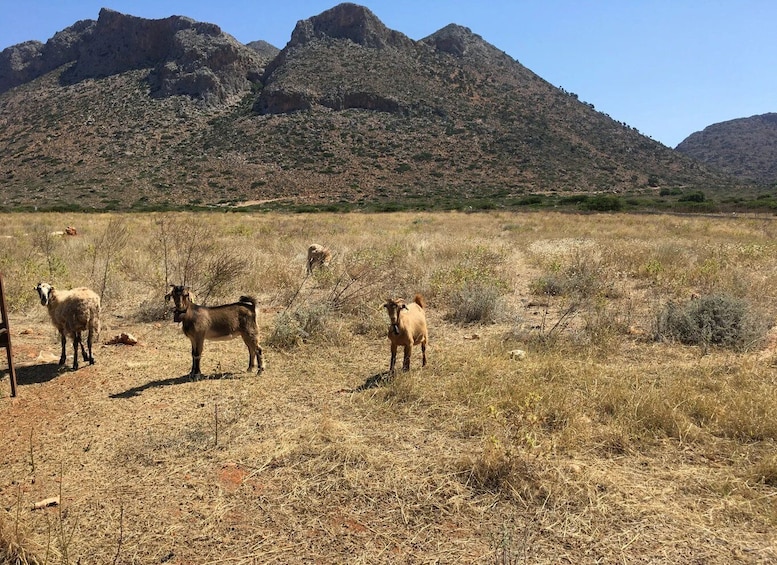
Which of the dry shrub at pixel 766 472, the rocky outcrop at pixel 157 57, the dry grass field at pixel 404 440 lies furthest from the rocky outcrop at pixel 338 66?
the dry shrub at pixel 766 472

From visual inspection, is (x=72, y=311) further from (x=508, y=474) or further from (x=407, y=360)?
(x=508, y=474)

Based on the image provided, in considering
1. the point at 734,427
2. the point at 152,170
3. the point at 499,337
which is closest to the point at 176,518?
the point at 734,427

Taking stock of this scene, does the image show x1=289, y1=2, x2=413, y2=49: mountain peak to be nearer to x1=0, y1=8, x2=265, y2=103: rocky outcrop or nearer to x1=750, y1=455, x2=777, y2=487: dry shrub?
x1=0, y1=8, x2=265, y2=103: rocky outcrop

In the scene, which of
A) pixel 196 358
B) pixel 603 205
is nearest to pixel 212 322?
pixel 196 358

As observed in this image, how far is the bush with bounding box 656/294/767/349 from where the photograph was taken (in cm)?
683

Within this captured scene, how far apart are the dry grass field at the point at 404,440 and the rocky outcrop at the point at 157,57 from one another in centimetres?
6810

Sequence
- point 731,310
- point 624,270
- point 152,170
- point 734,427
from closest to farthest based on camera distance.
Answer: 1. point 734,427
2. point 731,310
3. point 624,270
4. point 152,170

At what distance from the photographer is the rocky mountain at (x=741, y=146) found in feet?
310

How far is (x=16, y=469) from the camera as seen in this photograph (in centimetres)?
396

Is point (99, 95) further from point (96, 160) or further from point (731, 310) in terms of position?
point (731, 310)

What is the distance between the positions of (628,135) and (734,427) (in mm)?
76857

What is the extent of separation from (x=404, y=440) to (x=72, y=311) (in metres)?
4.58

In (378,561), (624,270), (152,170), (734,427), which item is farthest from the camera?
(152,170)

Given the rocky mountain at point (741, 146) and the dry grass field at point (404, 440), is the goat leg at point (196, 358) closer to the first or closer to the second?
the dry grass field at point (404, 440)
